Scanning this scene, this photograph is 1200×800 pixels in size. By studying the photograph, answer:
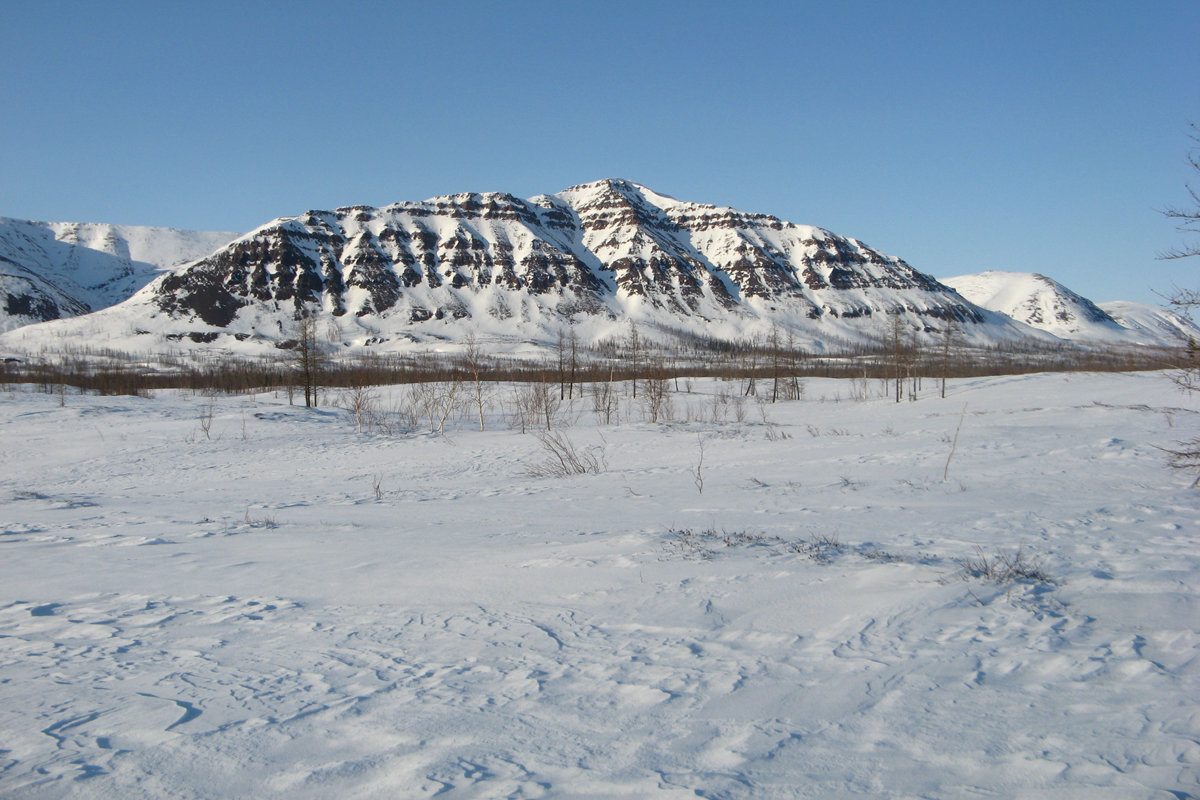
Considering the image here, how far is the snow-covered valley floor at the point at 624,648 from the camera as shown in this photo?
9.50ft

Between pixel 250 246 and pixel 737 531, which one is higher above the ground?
pixel 250 246

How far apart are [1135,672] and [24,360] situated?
5621 inches

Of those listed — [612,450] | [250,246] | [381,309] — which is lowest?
[612,450]

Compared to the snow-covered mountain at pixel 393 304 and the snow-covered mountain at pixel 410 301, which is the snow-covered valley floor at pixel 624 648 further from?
the snow-covered mountain at pixel 410 301

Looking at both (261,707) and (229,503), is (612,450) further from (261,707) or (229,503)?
(261,707)

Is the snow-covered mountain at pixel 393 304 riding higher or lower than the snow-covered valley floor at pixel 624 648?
higher

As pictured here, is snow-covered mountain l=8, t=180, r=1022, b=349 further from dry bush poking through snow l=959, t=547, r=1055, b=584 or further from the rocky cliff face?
dry bush poking through snow l=959, t=547, r=1055, b=584

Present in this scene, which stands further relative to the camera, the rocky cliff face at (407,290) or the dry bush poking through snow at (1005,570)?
the rocky cliff face at (407,290)

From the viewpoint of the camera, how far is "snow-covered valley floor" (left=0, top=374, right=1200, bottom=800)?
9.50ft


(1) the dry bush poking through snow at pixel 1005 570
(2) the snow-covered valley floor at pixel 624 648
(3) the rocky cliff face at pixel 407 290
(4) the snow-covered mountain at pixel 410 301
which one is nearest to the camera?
(2) the snow-covered valley floor at pixel 624 648

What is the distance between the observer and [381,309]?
165750 mm

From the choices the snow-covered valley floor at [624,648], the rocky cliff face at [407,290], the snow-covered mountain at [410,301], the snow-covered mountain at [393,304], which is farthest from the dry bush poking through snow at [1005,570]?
the rocky cliff face at [407,290]

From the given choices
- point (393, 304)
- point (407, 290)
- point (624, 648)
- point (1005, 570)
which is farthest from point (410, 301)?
point (624, 648)

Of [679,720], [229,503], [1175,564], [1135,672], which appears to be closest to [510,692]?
[679,720]
